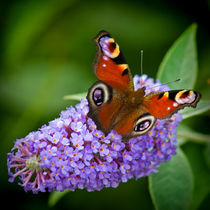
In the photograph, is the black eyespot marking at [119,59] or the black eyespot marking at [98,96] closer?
the black eyespot marking at [98,96]

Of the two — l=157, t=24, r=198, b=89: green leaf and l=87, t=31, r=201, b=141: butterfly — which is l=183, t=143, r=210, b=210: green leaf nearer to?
l=157, t=24, r=198, b=89: green leaf

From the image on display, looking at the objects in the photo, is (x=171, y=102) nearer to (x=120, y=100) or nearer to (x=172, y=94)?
(x=172, y=94)

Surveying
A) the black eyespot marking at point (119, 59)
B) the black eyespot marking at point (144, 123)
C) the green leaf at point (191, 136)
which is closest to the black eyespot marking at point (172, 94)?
the black eyespot marking at point (144, 123)

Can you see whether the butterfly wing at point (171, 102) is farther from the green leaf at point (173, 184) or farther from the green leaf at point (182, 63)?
the green leaf at point (173, 184)

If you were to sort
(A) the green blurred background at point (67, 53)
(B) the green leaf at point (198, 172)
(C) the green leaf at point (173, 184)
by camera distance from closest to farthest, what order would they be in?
(C) the green leaf at point (173, 184) → (B) the green leaf at point (198, 172) → (A) the green blurred background at point (67, 53)

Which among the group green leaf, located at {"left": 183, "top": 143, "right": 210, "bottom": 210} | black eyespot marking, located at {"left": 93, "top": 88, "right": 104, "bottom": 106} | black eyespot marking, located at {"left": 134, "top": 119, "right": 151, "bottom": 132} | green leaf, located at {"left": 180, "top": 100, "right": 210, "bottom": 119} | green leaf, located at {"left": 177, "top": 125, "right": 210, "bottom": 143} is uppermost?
black eyespot marking, located at {"left": 93, "top": 88, "right": 104, "bottom": 106}

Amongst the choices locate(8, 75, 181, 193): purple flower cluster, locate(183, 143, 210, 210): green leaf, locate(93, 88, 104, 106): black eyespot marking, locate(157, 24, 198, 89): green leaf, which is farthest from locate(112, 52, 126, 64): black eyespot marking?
locate(183, 143, 210, 210): green leaf

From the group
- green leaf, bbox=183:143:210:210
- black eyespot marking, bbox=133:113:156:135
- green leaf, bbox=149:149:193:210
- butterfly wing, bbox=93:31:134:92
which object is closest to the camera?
black eyespot marking, bbox=133:113:156:135
